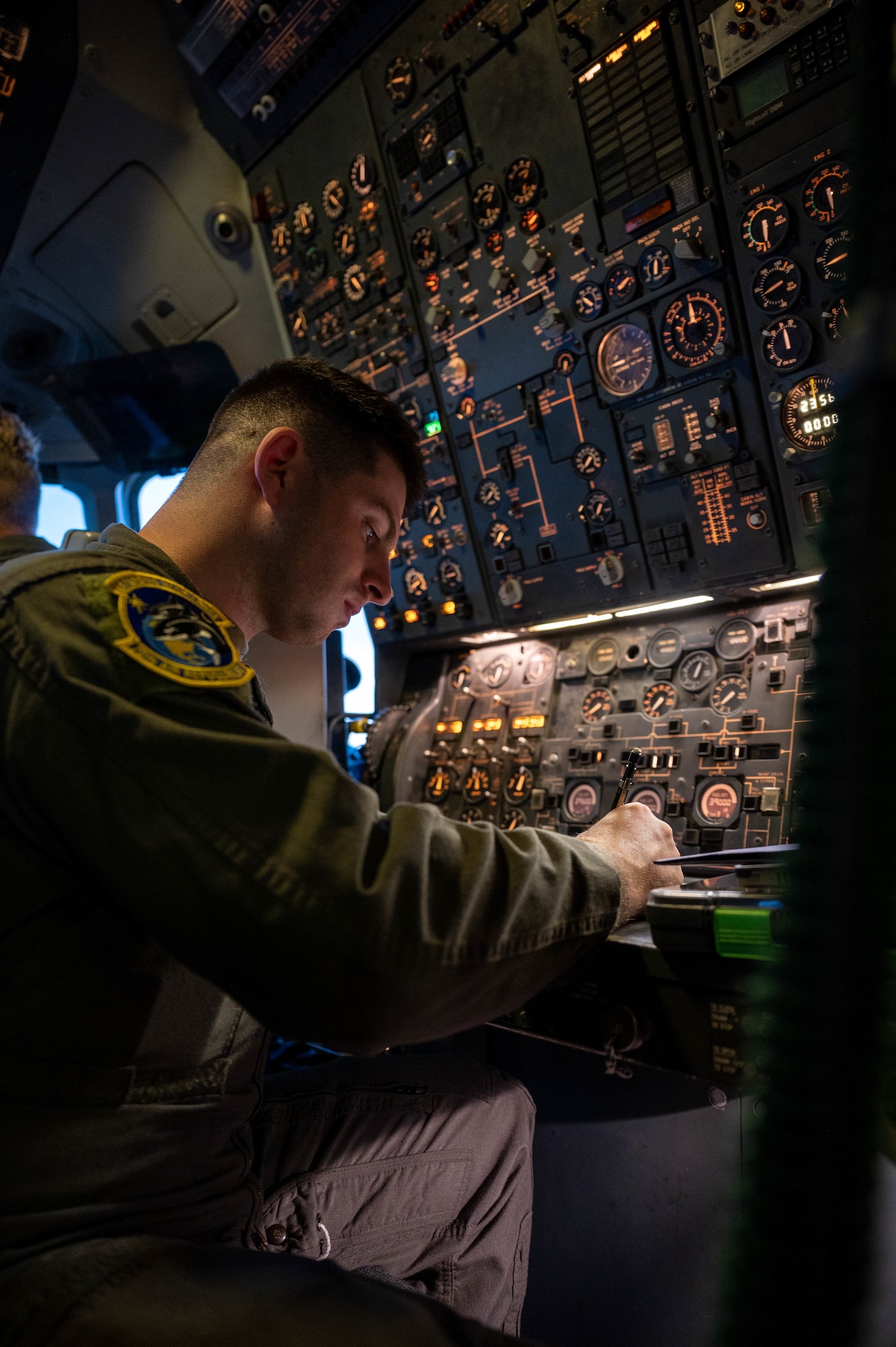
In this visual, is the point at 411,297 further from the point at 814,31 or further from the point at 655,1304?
the point at 655,1304

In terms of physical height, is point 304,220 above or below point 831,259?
above

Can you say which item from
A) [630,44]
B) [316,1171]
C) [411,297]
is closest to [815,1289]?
[316,1171]

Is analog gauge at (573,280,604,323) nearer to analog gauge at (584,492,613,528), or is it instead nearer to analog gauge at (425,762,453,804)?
analog gauge at (584,492,613,528)

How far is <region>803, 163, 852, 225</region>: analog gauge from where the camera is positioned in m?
2.27

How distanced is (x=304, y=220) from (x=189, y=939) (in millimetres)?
3683

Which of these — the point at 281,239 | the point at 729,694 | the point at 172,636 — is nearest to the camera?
the point at 172,636

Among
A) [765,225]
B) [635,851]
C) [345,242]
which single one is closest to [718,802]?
[635,851]

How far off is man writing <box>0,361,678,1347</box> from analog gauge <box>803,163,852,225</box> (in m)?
1.95

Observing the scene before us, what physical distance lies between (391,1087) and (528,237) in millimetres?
2778

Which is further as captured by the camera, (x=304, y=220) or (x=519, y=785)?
(x=304, y=220)

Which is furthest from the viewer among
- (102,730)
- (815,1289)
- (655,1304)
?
(655,1304)

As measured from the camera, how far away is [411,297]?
3432 millimetres

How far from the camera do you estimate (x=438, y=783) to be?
3355 mm

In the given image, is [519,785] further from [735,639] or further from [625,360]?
[625,360]
